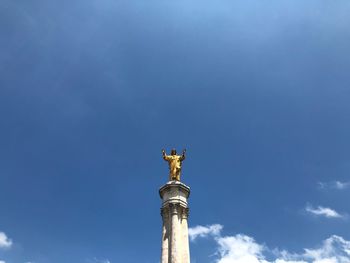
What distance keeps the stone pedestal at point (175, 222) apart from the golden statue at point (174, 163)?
1.23m

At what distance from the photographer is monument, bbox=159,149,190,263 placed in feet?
73.3

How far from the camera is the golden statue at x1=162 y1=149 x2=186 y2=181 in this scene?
26469mm

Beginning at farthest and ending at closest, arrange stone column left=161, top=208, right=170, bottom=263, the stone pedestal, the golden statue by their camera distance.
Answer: the golden statue → stone column left=161, top=208, right=170, bottom=263 → the stone pedestal

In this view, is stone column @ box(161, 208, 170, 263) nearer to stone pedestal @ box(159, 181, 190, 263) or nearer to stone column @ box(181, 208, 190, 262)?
stone pedestal @ box(159, 181, 190, 263)

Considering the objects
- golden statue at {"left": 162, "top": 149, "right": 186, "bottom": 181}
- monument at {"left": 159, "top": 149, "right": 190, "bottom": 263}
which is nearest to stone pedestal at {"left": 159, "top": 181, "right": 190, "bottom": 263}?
monument at {"left": 159, "top": 149, "right": 190, "bottom": 263}

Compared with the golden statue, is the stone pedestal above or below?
below

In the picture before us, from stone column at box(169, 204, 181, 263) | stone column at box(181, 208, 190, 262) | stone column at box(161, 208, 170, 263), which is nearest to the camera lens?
stone column at box(169, 204, 181, 263)

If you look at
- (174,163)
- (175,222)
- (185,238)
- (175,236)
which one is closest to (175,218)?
(175,222)

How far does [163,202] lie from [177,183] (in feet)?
5.31

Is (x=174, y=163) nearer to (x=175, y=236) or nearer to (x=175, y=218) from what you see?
(x=175, y=218)

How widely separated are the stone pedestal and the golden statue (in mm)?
1228

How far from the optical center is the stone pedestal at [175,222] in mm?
22297

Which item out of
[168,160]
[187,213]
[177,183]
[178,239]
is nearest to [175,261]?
[178,239]

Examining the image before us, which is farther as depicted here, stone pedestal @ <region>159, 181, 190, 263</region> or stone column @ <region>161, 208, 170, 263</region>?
stone column @ <region>161, 208, 170, 263</region>
